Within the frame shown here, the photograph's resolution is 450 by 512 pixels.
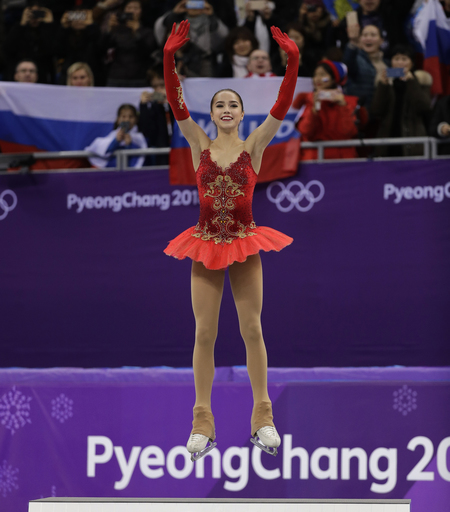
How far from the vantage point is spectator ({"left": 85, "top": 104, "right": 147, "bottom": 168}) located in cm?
723

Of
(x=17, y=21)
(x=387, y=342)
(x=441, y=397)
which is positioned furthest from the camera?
(x=17, y=21)

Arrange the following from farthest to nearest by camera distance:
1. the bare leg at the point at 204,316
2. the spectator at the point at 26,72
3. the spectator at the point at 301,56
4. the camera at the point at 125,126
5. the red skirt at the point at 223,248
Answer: the spectator at the point at 26,72
the spectator at the point at 301,56
the camera at the point at 125,126
the bare leg at the point at 204,316
the red skirt at the point at 223,248

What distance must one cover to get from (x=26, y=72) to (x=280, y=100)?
4384mm

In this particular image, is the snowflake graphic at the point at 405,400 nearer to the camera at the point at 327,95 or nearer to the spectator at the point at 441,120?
the spectator at the point at 441,120

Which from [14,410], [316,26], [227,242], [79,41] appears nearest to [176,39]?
[227,242]

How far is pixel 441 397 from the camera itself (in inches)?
216

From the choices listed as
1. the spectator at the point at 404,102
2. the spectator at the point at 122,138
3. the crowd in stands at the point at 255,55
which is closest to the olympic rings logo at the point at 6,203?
the spectator at the point at 122,138

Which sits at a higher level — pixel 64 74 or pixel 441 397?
pixel 64 74

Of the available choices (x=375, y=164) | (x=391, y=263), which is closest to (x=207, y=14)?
(x=375, y=164)

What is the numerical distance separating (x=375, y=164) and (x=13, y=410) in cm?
361

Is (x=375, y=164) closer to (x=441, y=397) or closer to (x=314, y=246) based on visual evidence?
(x=314, y=246)

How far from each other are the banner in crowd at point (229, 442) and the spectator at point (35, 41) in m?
3.88

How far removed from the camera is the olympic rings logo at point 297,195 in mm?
6934

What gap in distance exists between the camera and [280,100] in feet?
14.0
